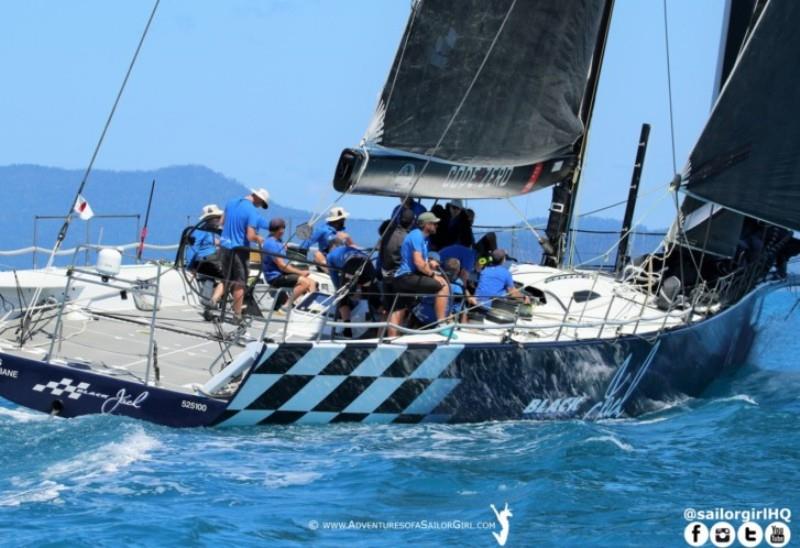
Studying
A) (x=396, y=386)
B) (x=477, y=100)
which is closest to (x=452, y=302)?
(x=396, y=386)

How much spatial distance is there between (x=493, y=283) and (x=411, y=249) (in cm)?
121

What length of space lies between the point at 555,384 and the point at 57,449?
4.20m

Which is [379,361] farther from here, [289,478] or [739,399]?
[739,399]

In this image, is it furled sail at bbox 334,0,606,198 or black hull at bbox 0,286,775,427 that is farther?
furled sail at bbox 334,0,606,198

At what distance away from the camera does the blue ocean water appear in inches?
304

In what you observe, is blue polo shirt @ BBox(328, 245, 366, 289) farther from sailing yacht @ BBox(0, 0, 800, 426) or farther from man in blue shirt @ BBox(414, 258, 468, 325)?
man in blue shirt @ BBox(414, 258, 468, 325)

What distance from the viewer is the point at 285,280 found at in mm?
12234

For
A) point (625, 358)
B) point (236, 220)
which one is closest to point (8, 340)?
point (236, 220)

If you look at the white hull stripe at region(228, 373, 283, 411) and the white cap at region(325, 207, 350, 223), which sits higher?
the white cap at region(325, 207, 350, 223)

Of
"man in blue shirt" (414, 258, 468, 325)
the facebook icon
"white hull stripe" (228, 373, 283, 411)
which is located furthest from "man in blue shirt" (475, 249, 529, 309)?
the facebook icon

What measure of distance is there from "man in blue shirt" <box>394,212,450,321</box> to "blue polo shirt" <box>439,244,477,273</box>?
1.65m

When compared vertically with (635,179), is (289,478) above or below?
below

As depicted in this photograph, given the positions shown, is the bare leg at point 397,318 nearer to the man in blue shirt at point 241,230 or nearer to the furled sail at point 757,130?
Answer: the man in blue shirt at point 241,230

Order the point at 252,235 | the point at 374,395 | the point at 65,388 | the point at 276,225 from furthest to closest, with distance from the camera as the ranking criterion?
the point at 276,225 < the point at 252,235 < the point at 374,395 < the point at 65,388
